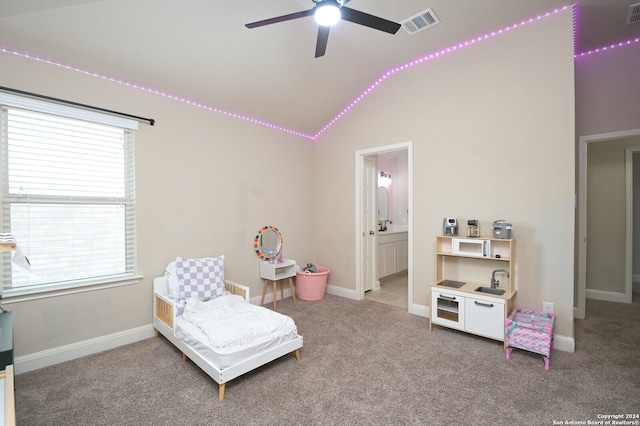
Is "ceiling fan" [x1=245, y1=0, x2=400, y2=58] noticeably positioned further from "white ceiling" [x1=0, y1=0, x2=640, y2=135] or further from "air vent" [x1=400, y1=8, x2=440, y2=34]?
"air vent" [x1=400, y1=8, x2=440, y2=34]

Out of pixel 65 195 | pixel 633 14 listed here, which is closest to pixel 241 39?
pixel 65 195

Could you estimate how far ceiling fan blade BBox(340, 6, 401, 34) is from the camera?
197cm

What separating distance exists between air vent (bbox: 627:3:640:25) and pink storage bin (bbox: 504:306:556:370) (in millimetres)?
2797

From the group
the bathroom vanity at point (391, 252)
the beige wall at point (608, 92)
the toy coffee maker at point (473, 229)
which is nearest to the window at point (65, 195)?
Result: the toy coffee maker at point (473, 229)

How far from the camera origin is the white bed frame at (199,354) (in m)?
2.08

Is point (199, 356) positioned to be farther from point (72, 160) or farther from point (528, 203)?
point (528, 203)

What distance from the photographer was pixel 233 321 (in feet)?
8.05

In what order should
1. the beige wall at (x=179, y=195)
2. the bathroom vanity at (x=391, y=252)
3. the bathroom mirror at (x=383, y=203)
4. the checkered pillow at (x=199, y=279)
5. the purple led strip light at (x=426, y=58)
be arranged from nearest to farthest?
the beige wall at (x=179, y=195)
the purple led strip light at (x=426, y=58)
the checkered pillow at (x=199, y=279)
the bathroom vanity at (x=391, y=252)
the bathroom mirror at (x=383, y=203)

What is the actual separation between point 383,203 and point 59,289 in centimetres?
536

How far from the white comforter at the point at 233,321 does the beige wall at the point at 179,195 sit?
0.74m

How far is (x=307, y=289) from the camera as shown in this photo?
4277 mm

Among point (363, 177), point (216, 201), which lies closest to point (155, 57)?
point (216, 201)

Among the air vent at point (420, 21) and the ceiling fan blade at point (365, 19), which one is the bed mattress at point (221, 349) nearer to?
the ceiling fan blade at point (365, 19)

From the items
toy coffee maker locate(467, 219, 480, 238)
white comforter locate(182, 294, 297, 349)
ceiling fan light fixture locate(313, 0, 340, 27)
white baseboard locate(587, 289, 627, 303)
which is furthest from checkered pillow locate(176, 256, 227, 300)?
white baseboard locate(587, 289, 627, 303)
